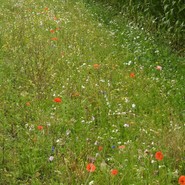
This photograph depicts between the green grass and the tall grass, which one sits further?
the tall grass

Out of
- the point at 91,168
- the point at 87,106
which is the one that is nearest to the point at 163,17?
the point at 87,106

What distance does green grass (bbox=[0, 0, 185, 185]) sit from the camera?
335cm

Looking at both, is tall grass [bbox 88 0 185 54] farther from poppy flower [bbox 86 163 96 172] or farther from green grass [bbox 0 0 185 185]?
poppy flower [bbox 86 163 96 172]

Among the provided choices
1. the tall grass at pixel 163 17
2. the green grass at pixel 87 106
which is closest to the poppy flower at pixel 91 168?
the green grass at pixel 87 106

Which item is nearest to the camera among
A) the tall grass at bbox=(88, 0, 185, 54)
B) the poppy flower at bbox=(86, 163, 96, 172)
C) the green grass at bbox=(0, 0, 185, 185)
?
the poppy flower at bbox=(86, 163, 96, 172)

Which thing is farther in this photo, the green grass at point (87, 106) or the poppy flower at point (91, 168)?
the green grass at point (87, 106)

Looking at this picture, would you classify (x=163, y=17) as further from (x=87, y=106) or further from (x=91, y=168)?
(x=91, y=168)

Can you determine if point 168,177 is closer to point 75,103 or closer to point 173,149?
point 173,149

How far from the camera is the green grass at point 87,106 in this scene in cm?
335

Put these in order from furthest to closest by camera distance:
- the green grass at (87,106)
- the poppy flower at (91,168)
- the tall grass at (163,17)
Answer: the tall grass at (163,17), the green grass at (87,106), the poppy flower at (91,168)

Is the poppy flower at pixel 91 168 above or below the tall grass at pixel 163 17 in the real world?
below

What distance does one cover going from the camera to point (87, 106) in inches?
173

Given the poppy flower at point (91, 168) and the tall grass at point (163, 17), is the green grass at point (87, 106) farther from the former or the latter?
the tall grass at point (163, 17)

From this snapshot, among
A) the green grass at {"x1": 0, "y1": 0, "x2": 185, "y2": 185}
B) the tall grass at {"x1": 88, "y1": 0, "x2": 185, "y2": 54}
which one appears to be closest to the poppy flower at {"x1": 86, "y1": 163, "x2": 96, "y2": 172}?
the green grass at {"x1": 0, "y1": 0, "x2": 185, "y2": 185}
